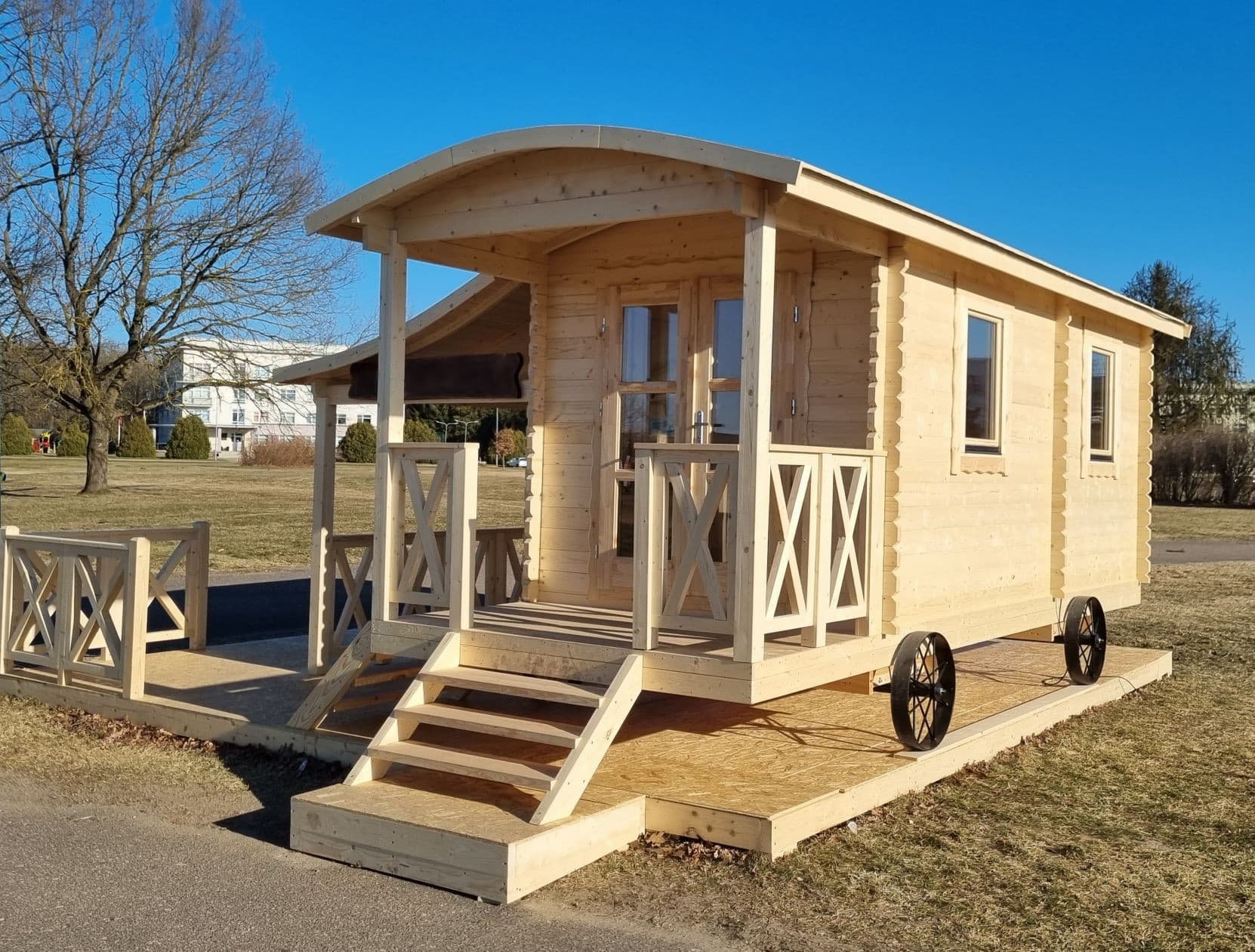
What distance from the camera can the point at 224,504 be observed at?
30703mm

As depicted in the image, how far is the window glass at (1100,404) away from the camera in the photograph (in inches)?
428

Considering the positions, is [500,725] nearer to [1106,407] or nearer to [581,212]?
[581,212]

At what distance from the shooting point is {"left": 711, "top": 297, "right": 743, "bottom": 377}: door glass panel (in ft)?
27.8

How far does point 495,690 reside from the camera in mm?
6801

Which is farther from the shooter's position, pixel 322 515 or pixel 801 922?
pixel 322 515

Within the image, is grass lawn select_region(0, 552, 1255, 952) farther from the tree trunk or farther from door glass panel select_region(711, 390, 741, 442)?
the tree trunk

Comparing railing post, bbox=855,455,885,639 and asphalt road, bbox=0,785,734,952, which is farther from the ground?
railing post, bbox=855,455,885,639

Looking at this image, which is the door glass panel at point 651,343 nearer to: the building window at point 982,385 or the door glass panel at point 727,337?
the door glass panel at point 727,337

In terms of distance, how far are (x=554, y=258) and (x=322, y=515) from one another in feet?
9.19

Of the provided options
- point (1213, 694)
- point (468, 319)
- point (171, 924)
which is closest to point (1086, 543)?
point (1213, 694)

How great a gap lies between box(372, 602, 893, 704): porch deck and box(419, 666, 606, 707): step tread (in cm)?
13

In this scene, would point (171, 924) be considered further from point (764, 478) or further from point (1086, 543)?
point (1086, 543)

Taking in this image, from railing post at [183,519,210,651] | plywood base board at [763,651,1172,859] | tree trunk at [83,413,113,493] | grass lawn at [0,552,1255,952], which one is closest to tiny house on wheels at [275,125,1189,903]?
plywood base board at [763,651,1172,859]

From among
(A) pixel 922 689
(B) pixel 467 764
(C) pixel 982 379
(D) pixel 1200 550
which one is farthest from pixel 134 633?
(D) pixel 1200 550
